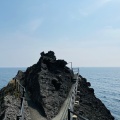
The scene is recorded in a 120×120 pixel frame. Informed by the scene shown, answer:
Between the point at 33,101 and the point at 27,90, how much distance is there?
A: 14.0 feet

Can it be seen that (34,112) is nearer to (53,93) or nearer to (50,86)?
(53,93)

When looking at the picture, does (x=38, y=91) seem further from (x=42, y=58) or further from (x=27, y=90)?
(x=42, y=58)

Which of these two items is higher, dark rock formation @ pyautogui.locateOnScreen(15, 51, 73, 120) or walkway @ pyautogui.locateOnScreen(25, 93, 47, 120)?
dark rock formation @ pyautogui.locateOnScreen(15, 51, 73, 120)

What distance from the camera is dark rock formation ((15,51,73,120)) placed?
68.9ft

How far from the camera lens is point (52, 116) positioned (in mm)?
19266

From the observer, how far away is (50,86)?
24844 mm

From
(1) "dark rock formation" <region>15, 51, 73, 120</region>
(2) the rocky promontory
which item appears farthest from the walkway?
(1) "dark rock formation" <region>15, 51, 73, 120</region>

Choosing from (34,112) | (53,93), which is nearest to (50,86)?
(53,93)

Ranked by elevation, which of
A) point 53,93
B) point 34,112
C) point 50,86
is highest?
point 50,86

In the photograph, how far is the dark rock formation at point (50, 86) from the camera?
21.0 metres

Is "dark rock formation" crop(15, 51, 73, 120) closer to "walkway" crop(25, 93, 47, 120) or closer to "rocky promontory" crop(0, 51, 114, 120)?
"rocky promontory" crop(0, 51, 114, 120)

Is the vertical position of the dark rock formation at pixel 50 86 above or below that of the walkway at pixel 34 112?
above

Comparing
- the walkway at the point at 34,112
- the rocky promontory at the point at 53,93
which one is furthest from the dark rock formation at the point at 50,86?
the walkway at the point at 34,112

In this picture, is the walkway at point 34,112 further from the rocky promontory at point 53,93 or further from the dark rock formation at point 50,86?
the dark rock formation at point 50,86
